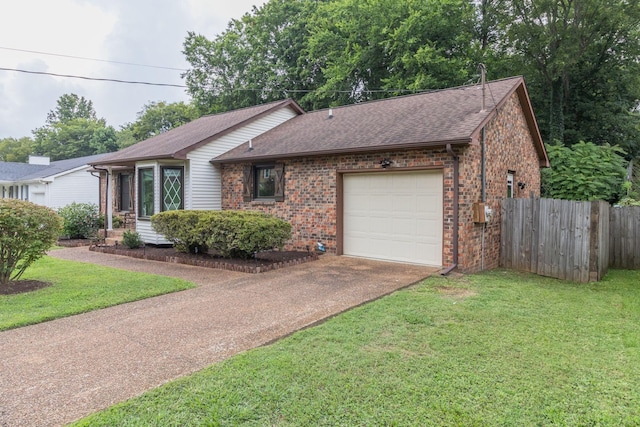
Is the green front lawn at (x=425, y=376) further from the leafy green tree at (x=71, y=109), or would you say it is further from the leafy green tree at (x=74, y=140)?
the leafy green tree at (x=71, y=109)

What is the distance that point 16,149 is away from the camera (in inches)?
1967

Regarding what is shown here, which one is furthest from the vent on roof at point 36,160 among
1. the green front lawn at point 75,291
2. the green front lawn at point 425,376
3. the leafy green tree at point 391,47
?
the green front lawn at point 425,376

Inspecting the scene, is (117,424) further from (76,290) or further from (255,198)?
(255,198)

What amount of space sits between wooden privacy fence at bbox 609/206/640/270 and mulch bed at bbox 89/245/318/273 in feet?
23.0

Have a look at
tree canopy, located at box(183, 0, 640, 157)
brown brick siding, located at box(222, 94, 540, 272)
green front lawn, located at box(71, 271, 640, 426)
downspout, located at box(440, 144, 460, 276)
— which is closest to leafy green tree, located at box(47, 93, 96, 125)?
tree canopy, located at box(183, 0, 640, 157)

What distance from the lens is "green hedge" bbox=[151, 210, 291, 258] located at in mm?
8352

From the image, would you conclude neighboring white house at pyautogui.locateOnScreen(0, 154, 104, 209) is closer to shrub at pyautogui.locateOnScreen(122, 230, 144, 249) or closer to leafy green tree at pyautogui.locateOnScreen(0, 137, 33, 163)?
shrub at pyautogui.locateOnScreen(122, 230, 144, 249)

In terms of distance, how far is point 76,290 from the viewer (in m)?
6.50

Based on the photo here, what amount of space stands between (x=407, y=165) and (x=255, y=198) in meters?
4.92

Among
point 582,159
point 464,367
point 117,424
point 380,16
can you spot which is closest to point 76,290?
point 117,424

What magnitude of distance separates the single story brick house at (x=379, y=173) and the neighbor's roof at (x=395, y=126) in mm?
43

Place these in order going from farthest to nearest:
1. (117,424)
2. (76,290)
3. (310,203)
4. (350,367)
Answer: (310,203)
(76,290)
(350,367)
(117,424)

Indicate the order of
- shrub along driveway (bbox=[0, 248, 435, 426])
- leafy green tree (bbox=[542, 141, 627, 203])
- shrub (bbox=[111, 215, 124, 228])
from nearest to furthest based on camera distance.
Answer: shrub along driveway (bbox=[0, 248, 435, 426])
leafy green tree (bbox=[542, 141, 627, 203])
shrub (bbox=[111, 215, 124, 228])

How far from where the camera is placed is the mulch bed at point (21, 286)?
20.9 ft
